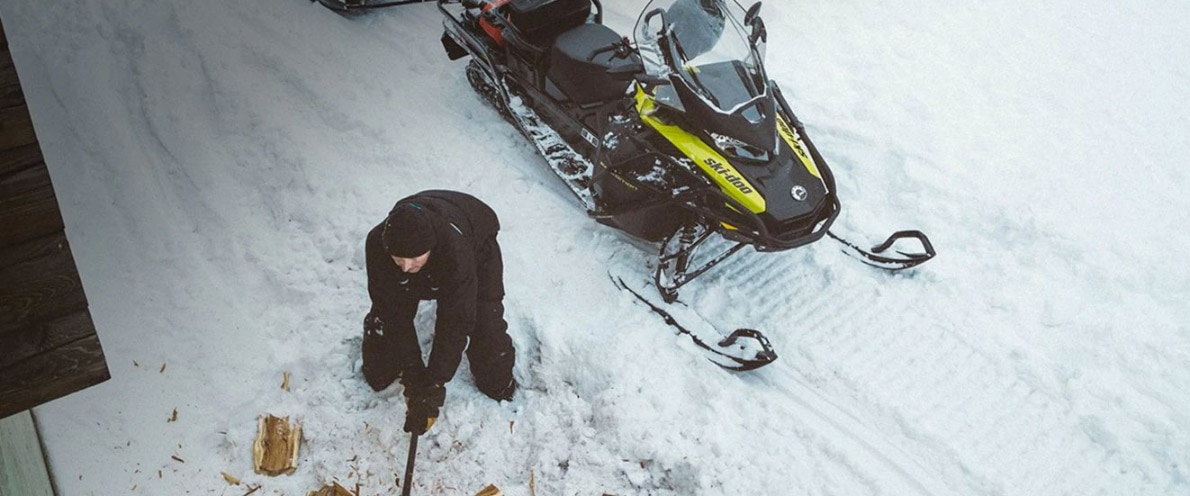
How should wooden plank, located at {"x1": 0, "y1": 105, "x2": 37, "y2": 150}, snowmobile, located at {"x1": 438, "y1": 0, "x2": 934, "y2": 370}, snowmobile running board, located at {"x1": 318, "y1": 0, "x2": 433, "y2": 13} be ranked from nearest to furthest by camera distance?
wooden plank, located at {"x1": 0, "y1": 105, "x2": 37, "y2": 150}
snowmobile, located at {"x1": 438, "y1": 0, "x2": 934, "y2": 370}
snowmobile running board, located at {"x1": 318, "y1": 0, "x2": 433, "y2": 13}

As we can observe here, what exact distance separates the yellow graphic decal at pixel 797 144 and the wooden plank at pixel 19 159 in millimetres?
3095

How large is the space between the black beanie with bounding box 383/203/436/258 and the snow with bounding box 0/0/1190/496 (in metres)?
1.11

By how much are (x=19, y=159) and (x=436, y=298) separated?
5.38ft

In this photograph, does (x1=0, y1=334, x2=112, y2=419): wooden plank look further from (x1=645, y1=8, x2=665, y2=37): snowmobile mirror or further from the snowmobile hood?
(x1=645, y1=8, x2=665, y2=37): snowmobile mirror

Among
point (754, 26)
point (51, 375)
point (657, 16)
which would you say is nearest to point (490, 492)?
point (51, 375)

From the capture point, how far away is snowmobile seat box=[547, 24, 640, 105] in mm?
4387

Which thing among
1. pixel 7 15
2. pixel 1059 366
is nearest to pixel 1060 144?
pixel 1059 366

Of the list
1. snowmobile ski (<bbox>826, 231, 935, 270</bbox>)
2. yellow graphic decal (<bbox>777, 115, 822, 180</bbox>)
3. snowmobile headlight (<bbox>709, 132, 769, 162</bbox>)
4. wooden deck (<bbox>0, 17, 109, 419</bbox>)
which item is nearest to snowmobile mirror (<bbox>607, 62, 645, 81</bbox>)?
snowmobile headlight (<bbox>709, 132, 769, 162</bbox>)

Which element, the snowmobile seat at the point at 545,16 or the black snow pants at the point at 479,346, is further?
the snowmobile seat at the point at 545,16

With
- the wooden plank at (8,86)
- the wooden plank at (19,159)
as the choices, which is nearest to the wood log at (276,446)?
the wooden plank at (19,159)

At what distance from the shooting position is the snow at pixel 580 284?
138 inches

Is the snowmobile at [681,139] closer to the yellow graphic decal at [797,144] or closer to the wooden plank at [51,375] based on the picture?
→ the yellow graphic decal at [797,144]

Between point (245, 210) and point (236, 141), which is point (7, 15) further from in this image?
point (245, 210)

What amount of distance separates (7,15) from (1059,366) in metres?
7.04
